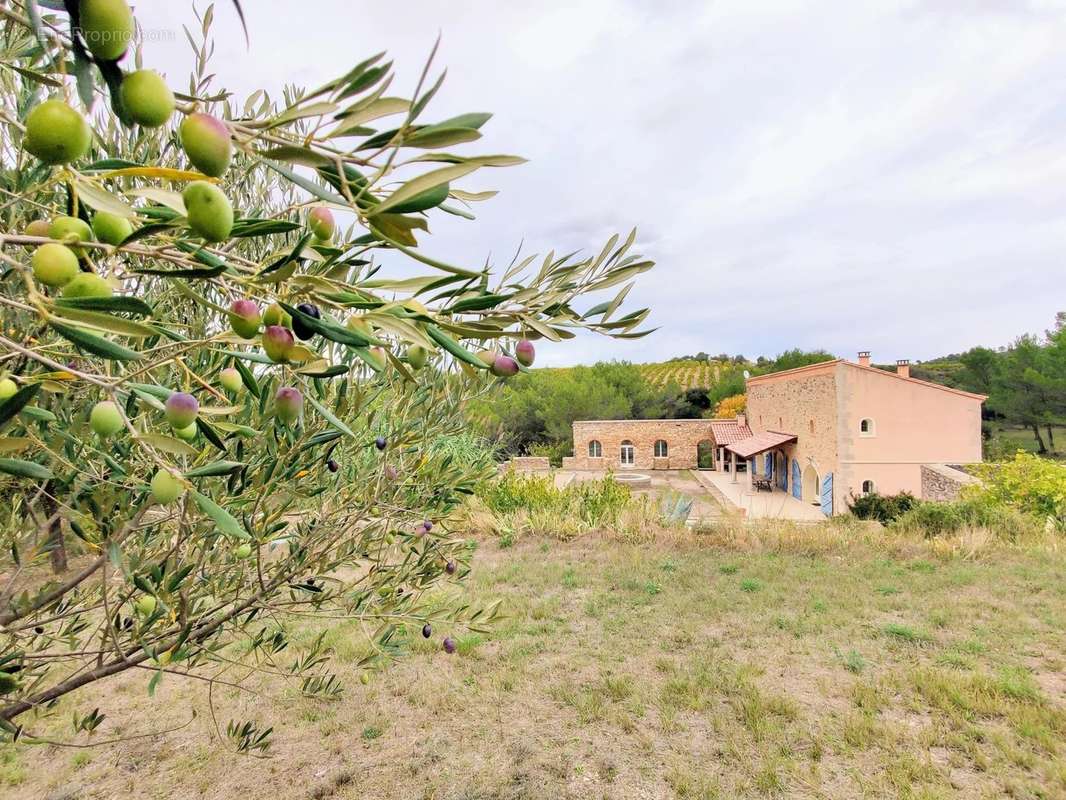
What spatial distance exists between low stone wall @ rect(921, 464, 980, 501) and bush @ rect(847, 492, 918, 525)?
1873 millimetres

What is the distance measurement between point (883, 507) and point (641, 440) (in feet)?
52.8

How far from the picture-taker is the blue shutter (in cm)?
1802

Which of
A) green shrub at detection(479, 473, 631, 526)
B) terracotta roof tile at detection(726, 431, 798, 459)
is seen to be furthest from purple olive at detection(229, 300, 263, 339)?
terracotta roof tile at detection(726, 431, 798, 459)

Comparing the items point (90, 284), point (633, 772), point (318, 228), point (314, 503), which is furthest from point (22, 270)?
point (633, 772)

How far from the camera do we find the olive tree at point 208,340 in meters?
0.50

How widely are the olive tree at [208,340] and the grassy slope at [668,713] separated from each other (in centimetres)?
162

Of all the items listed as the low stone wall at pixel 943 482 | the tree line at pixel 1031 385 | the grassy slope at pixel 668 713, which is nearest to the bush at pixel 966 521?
the grassy slope at pixel 668 713

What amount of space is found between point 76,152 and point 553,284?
722 mm

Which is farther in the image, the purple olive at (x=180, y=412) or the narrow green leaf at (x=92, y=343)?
the purple olive at (x=180, y=412)

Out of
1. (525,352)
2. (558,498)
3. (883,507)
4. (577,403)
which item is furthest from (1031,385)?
(525,352)

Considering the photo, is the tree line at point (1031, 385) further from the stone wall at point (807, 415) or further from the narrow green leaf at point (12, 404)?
the narrow green leaf at point (12, 404)

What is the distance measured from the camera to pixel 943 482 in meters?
14.3

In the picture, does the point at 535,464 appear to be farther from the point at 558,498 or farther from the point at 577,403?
the point at 558,498

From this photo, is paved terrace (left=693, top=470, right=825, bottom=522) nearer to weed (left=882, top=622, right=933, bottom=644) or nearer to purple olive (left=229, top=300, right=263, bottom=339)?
weed (left=882, top=622, right=933, bottom=644)
